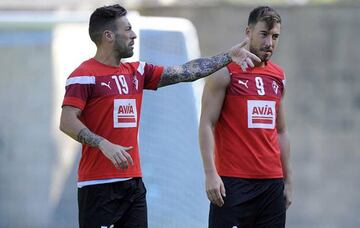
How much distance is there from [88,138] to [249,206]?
107 cm

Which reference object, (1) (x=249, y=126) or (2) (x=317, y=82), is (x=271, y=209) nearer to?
(1) (x=249, y=126)

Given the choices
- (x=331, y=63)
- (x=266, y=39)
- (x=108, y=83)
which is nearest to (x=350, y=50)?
(x=331, y=63)

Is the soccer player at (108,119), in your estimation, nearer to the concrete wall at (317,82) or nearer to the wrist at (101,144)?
the wrist at (101,144)

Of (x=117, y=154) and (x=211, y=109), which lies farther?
(x=211, y=109)

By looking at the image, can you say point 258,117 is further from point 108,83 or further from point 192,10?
point 192,10

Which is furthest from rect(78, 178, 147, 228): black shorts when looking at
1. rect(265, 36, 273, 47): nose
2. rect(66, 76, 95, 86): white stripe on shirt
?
rect(265, 36, 273, 47): nose

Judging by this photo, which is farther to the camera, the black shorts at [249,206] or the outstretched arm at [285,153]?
the outstretched arm at [285,153]

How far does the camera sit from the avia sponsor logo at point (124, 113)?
4844 mm

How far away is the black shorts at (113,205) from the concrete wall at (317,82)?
4.26 meters

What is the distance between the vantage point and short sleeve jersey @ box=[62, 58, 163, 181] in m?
4.82

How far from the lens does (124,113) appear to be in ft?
15.9

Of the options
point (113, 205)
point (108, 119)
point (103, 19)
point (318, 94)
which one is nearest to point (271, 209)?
point (113, 205)

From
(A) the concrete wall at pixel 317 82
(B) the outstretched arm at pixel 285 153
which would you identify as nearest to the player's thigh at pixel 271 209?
(B) the outstretched arm at pixel 285 153

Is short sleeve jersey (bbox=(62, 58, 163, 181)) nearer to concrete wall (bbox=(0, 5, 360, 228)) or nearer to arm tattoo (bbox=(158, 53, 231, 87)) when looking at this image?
arm tattoo (bbox=(158, 53, 231, 87))
